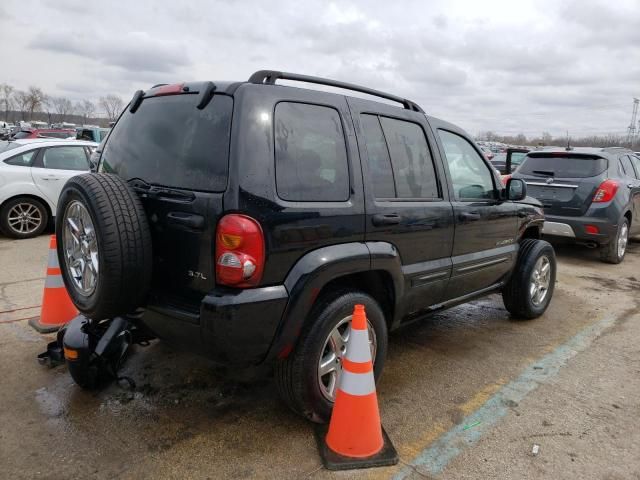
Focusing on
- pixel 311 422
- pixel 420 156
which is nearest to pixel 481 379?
pixel 311 422

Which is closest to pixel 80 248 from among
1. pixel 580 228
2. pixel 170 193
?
pixel 170 193

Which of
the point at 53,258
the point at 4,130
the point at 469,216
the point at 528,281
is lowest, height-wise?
the point at 53,258

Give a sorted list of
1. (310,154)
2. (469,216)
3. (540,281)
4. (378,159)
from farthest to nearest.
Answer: (540,281) < (469,216) < (378,159) < (310,154)

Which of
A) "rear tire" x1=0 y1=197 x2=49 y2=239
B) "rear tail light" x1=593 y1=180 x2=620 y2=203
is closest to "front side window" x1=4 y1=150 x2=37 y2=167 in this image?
"rear tire" x1=0 y1=197 x2=49 y2=239

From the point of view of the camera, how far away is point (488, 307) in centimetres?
530

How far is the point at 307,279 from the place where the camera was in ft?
8.26

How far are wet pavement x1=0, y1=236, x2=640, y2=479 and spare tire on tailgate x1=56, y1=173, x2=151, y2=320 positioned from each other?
727 mm

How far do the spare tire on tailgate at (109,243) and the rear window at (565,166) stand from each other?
673 cm

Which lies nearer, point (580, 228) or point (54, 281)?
point (54, 281)

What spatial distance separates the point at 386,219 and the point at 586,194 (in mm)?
5457

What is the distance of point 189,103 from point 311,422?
1.94 m

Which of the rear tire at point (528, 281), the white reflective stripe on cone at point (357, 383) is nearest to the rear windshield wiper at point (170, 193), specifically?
the white reflective stripe on cone at point (357, 383)

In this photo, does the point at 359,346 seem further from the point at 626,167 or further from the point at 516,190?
the point at 626,167

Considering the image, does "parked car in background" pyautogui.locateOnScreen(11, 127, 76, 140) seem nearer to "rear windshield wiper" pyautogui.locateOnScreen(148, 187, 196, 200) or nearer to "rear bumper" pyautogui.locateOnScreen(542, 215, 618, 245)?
"rear bumper" pyautogui.locateOnScreen(542, 215, 618, 245)
